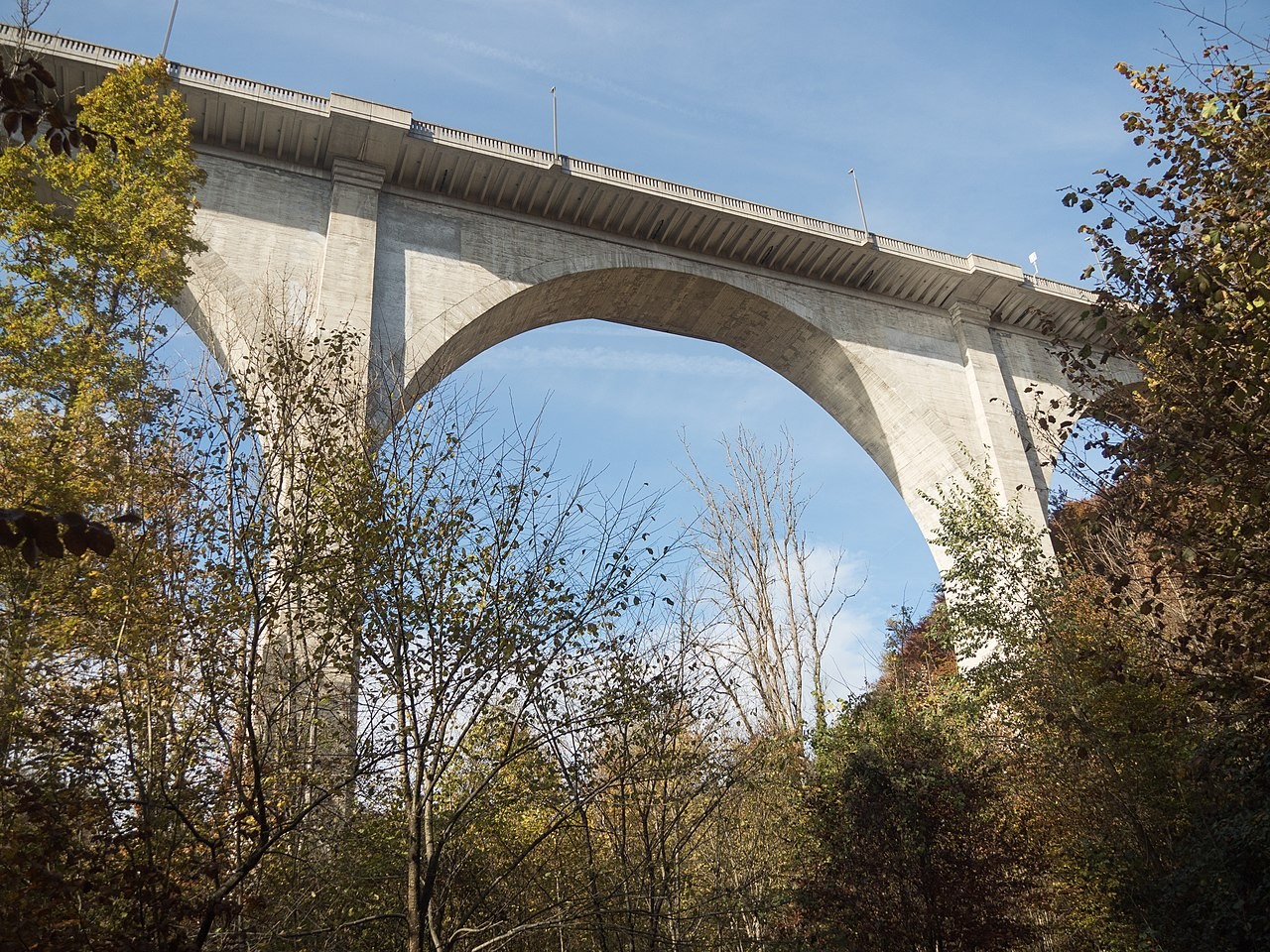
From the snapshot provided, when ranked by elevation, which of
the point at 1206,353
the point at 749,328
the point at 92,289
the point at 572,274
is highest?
the point at 749,328

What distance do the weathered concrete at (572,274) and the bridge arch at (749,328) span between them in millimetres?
38

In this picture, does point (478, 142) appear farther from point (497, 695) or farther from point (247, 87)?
point (497, 695)

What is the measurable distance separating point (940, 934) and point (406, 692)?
506 centimetres

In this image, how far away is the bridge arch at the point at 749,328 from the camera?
15.5m

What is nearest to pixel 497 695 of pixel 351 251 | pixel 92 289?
pixel 92 289

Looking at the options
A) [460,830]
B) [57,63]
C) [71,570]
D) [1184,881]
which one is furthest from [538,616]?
[57,63]

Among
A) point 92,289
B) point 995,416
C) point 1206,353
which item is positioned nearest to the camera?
point 1206,353

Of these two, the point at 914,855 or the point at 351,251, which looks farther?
the point at 351,251

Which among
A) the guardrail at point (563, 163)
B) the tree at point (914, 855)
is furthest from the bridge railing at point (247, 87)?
the tree at point (914, 855)

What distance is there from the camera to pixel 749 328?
17.8 metres

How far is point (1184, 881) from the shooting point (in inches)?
280

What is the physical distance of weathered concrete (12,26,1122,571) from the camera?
13.2 metres

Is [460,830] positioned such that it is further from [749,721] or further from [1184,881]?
[749,721]

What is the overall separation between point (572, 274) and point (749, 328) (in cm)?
398
